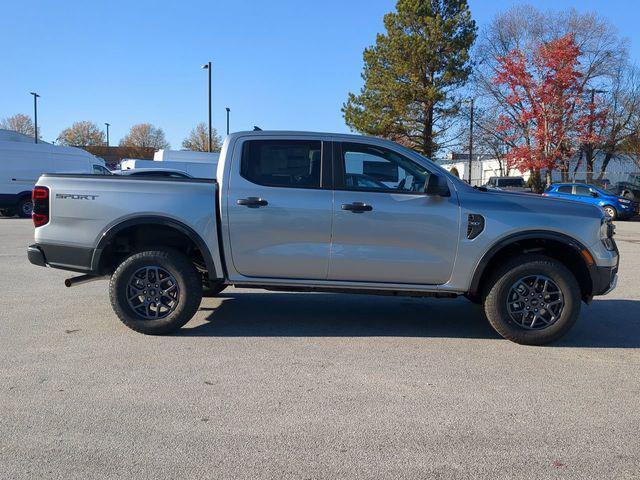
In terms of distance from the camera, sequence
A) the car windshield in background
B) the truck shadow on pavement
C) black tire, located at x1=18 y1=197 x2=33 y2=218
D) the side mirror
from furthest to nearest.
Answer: the car windshield in background
black tire, located at x1=18 y1=197 x2=33 y2=218
the truck shadow on pavement
the side mirror

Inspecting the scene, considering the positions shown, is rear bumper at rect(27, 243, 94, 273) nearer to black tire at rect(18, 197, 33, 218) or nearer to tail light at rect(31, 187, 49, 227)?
tail light at rect(31, 187, 49, 227)

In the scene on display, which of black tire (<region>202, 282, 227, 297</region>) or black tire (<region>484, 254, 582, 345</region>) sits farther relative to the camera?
black tire (<region>202, 282, 227, 297</region>)

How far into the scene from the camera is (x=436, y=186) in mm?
5156

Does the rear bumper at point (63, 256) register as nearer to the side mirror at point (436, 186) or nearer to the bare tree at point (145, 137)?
the side mirror at point (436, 186)

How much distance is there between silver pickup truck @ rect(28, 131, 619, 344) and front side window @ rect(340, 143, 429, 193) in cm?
1

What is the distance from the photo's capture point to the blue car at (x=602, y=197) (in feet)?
80.8

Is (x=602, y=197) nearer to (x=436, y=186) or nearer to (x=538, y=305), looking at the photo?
(x=538, y=305)

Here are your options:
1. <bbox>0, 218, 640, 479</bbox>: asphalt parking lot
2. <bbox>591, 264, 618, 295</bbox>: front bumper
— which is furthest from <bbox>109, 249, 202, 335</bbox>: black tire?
<bbox>591, 264, 618, 295</bbox>: front bumper

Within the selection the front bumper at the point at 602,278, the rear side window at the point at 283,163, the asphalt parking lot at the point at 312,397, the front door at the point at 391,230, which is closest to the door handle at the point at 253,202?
the rear side window at the point at 283,163

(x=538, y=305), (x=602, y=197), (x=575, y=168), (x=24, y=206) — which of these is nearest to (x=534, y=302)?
(x=538, y=305)

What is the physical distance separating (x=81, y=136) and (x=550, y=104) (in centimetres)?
7504

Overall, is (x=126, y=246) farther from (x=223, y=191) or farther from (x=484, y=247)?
(x=484, y=247)

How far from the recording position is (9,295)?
7.25 m

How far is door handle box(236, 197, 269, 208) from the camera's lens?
528 cm
